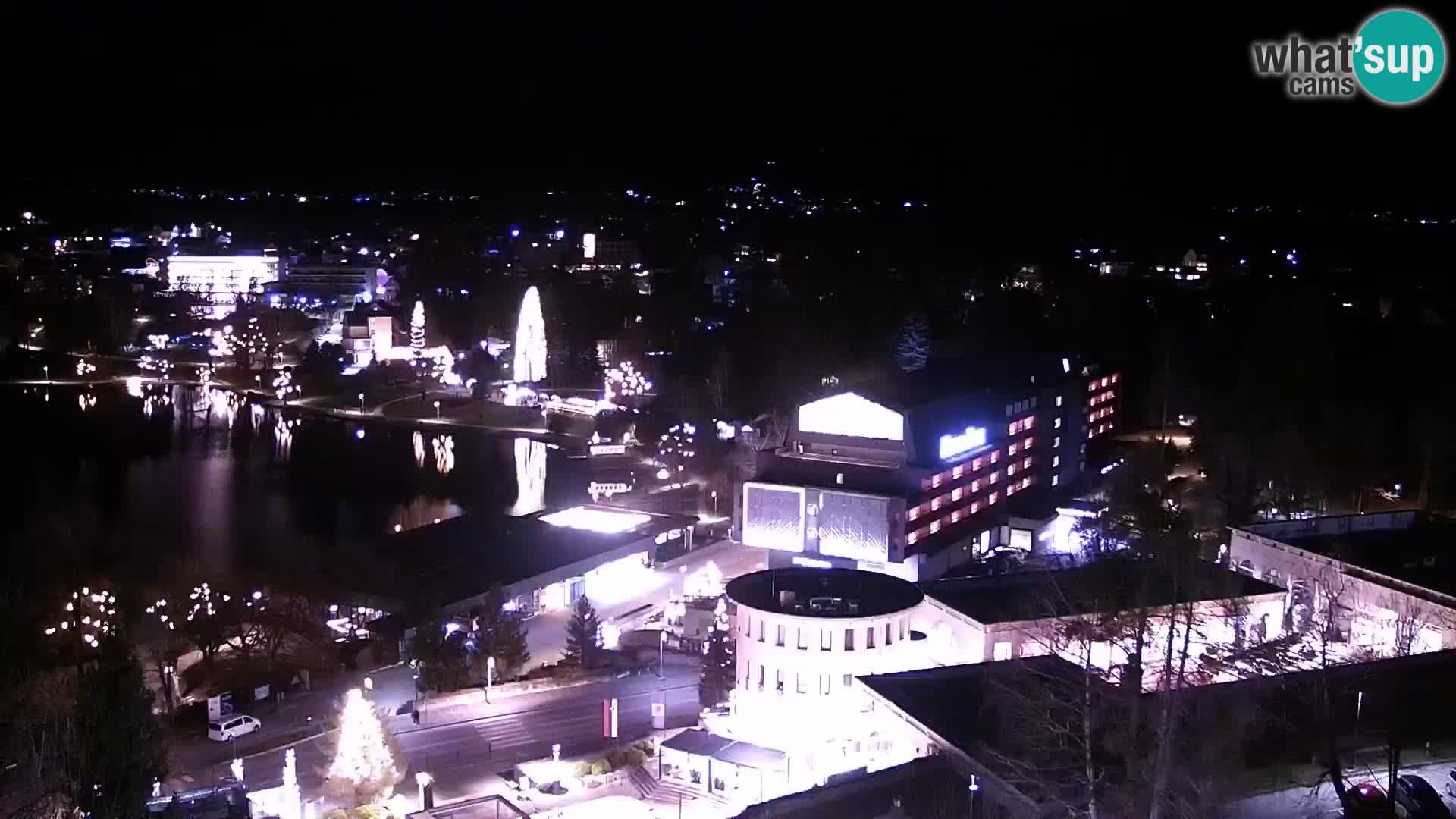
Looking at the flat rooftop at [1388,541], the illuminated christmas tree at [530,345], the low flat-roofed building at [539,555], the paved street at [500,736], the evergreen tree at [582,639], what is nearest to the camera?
the paved street at [500,736]

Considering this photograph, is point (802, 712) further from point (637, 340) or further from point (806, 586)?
point (637, 340)

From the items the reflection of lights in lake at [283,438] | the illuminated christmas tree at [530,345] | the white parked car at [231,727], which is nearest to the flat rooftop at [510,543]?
the white parked car at [231,727]

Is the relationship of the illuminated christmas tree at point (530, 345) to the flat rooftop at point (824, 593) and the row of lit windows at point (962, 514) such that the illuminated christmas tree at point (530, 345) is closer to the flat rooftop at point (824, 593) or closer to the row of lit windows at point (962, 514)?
the row of lit windows at point (962, 514)

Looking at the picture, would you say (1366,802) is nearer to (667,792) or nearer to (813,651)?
(813,651)

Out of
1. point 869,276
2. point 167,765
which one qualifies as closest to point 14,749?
point 167,765

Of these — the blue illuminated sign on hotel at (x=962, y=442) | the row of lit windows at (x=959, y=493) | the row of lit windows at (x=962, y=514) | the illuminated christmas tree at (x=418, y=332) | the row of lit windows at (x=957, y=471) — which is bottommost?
the row of lit windows at (x=962, y=514)

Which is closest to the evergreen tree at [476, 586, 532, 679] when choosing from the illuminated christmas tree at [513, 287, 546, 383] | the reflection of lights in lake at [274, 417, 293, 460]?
Answer: the reflection of lights in lake at [274, 417, 293, 460]
